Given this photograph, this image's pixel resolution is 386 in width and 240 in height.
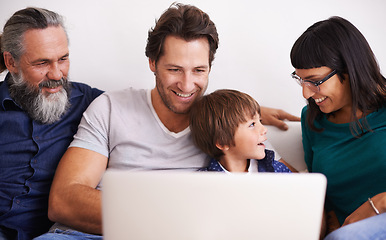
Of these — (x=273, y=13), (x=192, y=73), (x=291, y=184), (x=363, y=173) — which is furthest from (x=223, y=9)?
(x=291, y=184)

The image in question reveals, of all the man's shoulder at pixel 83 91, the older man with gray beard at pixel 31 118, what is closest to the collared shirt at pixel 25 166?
the older man with gray beard at pixel 31 118

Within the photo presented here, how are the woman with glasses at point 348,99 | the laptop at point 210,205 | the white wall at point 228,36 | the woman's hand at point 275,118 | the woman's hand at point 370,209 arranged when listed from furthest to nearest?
the white wall at point 228,36
the woman's hand at point 275,118
the woman with glasses at point 348,99
the woman's hand at point 370,209
the laptop at point 210,205

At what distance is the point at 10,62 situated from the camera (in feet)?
6.12

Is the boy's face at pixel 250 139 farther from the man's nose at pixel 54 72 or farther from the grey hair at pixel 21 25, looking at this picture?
the grey hair at pixel 21 25

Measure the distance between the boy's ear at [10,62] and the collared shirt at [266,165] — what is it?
104 cm

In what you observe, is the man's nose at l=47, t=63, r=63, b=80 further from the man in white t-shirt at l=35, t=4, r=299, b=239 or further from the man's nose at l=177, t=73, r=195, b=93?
the man's nose at l=177, t=73, r=195, b=93

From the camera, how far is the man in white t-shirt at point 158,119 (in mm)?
1675

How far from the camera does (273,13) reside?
227 centimetres

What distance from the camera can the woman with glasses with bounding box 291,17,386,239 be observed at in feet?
5.24

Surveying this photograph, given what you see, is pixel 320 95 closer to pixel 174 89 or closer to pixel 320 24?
pixel 320 24

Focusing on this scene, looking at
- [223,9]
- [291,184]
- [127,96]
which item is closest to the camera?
[291,184]

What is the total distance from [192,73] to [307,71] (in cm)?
50

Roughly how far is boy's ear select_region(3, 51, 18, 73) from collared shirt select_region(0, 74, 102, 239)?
111 mm

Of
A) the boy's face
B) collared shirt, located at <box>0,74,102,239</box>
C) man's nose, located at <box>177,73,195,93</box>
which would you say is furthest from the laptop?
collared shirt, located at <box>0,74,102,239</box>
